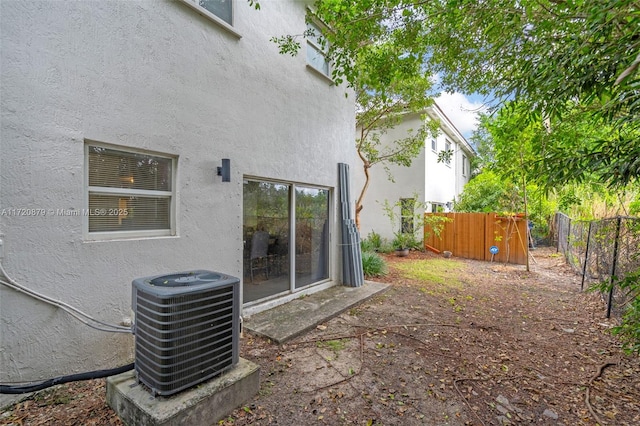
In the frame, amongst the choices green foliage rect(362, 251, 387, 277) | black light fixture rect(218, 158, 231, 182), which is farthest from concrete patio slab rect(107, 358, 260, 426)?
green foliage rect(362, 251, 387, 277)

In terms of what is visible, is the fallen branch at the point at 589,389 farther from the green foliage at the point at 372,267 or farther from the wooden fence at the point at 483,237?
the wooden fence at the point at 483,237

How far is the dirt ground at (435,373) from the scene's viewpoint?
2432 mm

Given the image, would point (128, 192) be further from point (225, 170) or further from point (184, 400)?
point (184, 400)

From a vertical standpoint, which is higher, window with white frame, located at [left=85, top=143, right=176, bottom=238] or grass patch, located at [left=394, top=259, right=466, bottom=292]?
window with white frame, located at [left=85, top=143, right=176, bottom=238]

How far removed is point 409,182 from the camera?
39.3 feet

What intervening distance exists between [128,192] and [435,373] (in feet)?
12.6

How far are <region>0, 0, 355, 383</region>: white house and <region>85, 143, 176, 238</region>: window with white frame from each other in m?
0.01

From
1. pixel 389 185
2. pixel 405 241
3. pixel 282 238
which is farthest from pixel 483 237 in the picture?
pixel 282 238

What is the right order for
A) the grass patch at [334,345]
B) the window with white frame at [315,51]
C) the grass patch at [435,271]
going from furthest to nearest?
the grass patch at [435,271]
the window with white frame at [315,51]
the grass patch at [334,345]

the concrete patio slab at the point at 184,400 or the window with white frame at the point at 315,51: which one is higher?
the window with white frame at the point at 315,51

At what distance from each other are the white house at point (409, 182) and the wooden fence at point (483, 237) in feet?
4.52

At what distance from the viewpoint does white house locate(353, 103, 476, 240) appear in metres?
11.7

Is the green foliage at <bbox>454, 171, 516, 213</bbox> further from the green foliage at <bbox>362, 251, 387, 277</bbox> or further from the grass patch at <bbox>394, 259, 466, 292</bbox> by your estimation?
the green foliage at <bbox>362, 251, 387, 277</bbox>

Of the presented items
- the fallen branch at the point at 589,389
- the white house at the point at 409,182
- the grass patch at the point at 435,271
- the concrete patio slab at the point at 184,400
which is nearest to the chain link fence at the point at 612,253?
the fallen branch at the point at 589,389
